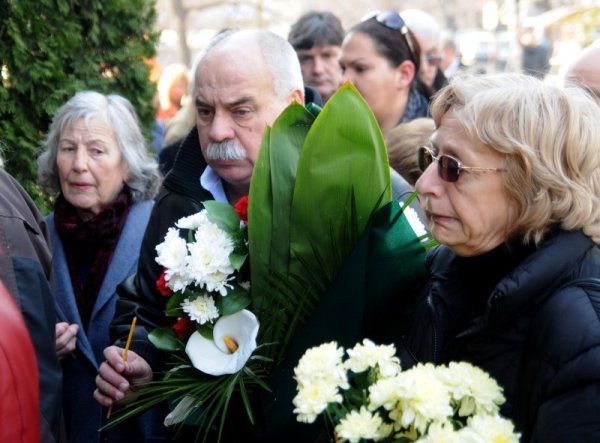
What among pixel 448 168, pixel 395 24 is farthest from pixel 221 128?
pixel 395 24

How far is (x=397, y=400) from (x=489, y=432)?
0.18 meters

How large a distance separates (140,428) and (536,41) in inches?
501

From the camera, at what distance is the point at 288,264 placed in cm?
227

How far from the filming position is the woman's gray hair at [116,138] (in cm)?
414

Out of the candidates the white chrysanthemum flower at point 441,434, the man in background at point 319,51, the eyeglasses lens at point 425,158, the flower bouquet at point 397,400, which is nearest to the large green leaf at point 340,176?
the eyeglasses lens at point 425,158

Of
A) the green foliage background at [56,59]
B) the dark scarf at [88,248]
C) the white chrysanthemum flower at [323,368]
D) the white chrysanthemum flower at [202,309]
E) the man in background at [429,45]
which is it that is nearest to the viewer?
the white chrysanthemum flower at [323,368]

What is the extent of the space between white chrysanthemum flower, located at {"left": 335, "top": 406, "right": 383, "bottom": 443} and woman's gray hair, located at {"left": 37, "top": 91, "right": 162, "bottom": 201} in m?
2.74

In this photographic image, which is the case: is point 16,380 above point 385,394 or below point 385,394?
below

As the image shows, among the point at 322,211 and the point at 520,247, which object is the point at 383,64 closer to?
the point at 322,211

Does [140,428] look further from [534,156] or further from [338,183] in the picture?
[534,156]

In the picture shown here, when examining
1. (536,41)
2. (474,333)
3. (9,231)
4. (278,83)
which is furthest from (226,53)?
(536,41)

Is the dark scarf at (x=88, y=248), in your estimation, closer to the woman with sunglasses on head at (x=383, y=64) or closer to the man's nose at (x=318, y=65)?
the woman with sunglasses on head at (x=383, y=64)

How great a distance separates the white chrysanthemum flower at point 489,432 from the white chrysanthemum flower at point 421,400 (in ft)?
0.17

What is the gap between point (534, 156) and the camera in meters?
1.99
